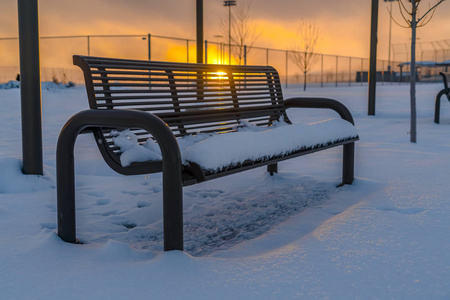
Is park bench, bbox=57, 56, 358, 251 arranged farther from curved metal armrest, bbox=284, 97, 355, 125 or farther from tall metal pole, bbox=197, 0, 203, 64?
tall metal pole, bbox=197, 0, 203, 64

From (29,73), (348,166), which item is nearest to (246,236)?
(348,166)

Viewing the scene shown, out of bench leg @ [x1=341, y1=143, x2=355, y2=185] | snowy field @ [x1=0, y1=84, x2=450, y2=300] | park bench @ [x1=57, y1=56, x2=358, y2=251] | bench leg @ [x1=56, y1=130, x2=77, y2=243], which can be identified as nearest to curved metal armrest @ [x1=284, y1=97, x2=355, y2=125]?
park bench @ [x1=57, y1=56, x2=358, y2=251]

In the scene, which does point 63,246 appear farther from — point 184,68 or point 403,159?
point 403,159

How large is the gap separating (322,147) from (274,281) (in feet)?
5.09

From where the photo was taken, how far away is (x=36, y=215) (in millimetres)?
2840

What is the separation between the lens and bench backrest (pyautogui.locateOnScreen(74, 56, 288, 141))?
2.60 metres

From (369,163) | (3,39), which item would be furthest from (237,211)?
(3,39)

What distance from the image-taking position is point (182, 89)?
10.2ft

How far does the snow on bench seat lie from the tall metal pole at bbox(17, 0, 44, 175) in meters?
1.12

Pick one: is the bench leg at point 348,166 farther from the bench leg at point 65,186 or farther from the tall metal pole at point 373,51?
the tall metal pole at point 373,51

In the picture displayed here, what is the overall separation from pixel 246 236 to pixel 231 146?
0.58m

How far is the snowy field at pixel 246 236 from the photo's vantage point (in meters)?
1.79

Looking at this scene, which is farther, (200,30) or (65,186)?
(200,30)

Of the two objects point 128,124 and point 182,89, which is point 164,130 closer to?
point 128,124
